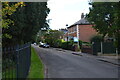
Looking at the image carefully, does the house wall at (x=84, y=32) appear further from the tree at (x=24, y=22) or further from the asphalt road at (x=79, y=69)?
the asphalt road at (x=79, y=69)

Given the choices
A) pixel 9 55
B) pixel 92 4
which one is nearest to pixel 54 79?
pixel 9 55

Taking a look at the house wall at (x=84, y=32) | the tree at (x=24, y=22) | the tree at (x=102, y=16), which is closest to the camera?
the tree at (x=24, y=22)

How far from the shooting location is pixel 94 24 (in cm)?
2892

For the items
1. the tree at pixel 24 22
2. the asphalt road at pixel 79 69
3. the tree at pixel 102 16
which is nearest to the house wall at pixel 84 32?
the tree at pixel 102 16

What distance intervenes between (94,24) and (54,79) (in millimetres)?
19535

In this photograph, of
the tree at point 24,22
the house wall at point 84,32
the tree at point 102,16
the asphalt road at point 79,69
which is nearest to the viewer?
the asphalt road at point 79,69

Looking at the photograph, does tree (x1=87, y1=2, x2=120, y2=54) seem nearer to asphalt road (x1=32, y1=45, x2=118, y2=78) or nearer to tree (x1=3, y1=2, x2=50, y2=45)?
asphalt road (x1=32, y1=45, x2=118, y2=78)

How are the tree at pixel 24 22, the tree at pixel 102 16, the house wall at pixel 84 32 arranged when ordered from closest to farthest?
the tree at pixel 24 22
the tree at pixel 102 16
the house wall at pixel 84 32

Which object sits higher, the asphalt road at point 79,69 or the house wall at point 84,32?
the house wall at point 84,32

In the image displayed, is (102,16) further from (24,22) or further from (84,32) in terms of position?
(84,32)

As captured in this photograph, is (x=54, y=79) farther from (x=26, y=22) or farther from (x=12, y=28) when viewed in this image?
(x=26, y=22)

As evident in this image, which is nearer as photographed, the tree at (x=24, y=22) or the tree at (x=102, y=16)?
the tree at (x=24, y=22)

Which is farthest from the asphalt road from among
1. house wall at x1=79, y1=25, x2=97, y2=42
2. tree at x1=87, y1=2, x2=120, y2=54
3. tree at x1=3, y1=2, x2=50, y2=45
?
house wall at x1=79, y1=25, x2=97, y2=42

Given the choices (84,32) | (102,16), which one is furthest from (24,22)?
(84,32)
